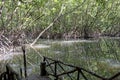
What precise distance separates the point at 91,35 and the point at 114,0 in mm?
5664

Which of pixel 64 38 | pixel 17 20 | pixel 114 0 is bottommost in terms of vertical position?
pixel 64 38

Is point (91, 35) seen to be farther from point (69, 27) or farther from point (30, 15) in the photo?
point (30, 15)

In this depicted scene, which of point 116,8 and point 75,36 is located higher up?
point 116,8

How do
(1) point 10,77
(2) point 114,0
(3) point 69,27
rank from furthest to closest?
(3) point 69,27 < (2) point 114,0 < (1) point 10,77

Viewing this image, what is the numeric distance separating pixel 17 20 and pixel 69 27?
12.1 meters

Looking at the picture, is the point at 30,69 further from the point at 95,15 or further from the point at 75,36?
the point at 95,15

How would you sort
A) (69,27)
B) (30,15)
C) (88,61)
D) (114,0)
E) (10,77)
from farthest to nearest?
(69,27) < (114,0) < (30,15) < (88,61) < (10,77)

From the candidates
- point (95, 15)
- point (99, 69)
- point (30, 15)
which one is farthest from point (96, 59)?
point (95, 15)

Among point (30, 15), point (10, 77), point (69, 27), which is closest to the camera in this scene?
point (10, 77)

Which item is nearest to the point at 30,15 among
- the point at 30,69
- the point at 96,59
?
the point at 96,59

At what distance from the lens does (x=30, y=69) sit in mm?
12977

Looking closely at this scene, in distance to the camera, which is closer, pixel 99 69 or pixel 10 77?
pixel 10 77

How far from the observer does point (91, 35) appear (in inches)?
1373

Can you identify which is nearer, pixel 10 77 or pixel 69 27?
pixel 10 77
